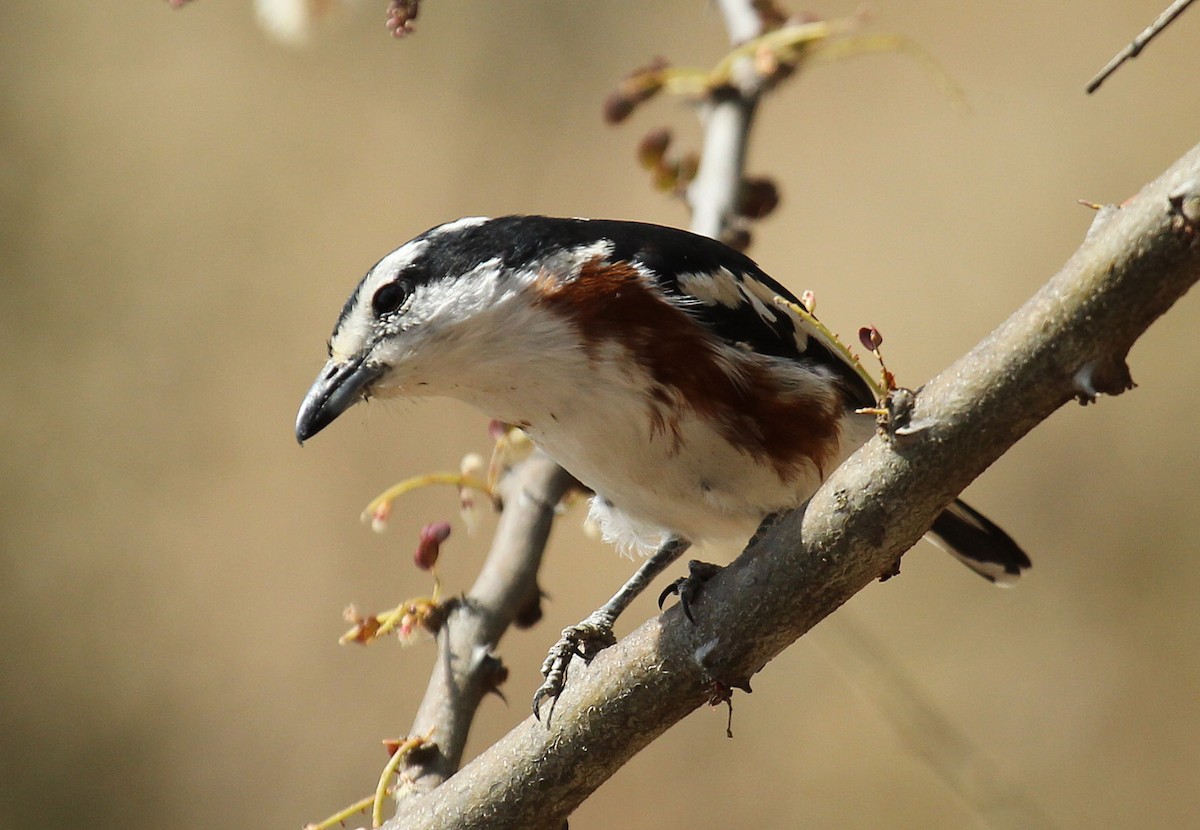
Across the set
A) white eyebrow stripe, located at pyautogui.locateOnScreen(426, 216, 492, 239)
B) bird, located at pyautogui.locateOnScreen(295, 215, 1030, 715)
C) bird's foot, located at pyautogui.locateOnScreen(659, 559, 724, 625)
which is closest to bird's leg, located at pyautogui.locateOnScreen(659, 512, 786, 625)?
bird's foot, located at pyautogui.locateOnScreen(659, 559, 724, 625)

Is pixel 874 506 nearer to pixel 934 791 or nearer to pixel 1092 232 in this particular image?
pixel 1092 232

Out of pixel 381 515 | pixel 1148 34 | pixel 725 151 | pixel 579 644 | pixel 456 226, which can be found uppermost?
pixel 725 151

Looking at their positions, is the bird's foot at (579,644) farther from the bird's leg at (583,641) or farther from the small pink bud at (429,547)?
the small pink bud at (429,547)

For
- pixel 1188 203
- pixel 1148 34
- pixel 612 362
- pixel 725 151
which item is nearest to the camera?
pixel 1188 203

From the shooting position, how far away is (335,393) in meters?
2.10

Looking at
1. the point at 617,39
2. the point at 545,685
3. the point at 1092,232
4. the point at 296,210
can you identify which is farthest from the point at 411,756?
the point at 617,39

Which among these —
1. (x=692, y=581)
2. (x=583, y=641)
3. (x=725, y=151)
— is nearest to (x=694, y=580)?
(x=692, y=581)

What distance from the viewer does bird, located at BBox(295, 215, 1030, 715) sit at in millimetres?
2021

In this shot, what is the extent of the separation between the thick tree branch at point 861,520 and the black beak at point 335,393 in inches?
27.4

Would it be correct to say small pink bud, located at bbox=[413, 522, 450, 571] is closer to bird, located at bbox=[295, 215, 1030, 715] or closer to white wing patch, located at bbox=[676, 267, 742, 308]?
bird, located at bbox=[295, 215, 1030, 715]

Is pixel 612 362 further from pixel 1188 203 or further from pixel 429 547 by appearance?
pixel 1188 203

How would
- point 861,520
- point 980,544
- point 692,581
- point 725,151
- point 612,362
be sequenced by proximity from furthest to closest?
point 725,151
point 980,544
point 612,362
point 692,581
point 861,520

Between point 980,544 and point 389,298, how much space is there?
1.47m

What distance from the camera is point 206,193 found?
4570 millimetres
